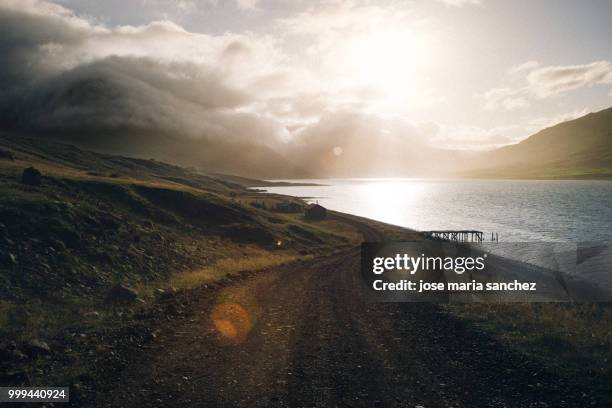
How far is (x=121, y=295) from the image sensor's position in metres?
21.4

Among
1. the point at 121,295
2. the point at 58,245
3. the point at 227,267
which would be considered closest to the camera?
the point at 121,295

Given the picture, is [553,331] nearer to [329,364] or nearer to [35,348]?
[329,364]

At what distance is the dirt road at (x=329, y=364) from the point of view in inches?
453

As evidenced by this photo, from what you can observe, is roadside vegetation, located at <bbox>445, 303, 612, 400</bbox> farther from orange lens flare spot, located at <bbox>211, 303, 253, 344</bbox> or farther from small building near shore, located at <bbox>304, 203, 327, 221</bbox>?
small building near shore, located at <bbox>304, 203, 327, 221</bbox>

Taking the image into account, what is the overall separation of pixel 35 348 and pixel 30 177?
32828 mm

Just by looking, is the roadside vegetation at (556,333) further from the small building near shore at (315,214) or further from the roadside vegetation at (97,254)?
the small building near shore at (315,214)

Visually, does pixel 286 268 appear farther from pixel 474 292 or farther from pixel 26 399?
pixel 26 399

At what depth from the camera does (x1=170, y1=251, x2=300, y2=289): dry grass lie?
2689 centimetres

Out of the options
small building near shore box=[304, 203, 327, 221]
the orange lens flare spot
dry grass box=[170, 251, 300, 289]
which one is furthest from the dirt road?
small building near shore box=[304, 203, 327, 221]

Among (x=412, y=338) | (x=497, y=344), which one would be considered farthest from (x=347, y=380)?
(x=497, y=344)

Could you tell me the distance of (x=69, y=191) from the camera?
4109 centimetres

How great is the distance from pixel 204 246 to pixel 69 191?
54.0ft

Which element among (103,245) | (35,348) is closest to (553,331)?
(35,348)

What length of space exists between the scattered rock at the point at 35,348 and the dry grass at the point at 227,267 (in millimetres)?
11453
